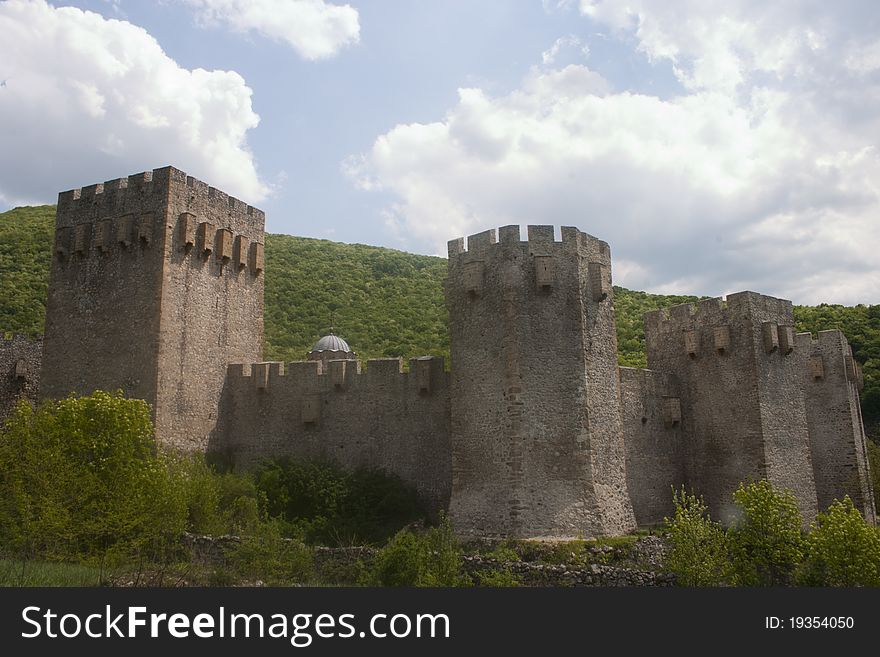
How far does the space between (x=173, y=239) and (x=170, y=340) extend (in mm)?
3012

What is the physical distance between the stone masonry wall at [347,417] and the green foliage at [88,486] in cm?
391

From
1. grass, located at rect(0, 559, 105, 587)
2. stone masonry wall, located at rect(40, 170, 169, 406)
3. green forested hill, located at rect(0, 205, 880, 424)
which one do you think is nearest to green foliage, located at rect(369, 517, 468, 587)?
grass, located at rect(0, 559, 105, 587)

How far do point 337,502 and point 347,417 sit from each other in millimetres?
2848

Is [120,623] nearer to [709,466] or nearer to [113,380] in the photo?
[113,380]

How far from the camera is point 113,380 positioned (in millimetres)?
23391

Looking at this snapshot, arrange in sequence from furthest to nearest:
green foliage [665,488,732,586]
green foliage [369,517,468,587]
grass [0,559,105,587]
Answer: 1. green foliage [665,488,732,586]
2. green foliage [369,517,468,587]
3. grass [0,559,105,587]

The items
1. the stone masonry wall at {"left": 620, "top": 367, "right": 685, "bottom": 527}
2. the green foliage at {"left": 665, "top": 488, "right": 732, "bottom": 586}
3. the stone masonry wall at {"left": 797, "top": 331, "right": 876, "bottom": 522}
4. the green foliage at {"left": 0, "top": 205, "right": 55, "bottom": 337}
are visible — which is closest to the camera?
the green foliage at {"left": 665, "top": 488, "right": 732, "bottom": 586}

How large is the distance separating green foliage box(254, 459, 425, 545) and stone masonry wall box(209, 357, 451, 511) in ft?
2.03

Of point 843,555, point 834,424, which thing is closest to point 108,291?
point 843,555

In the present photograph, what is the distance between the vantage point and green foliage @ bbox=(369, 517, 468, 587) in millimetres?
16328

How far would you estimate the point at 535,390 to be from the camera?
2012 centimetres

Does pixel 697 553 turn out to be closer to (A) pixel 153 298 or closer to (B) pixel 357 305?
(A) pixel 153 298

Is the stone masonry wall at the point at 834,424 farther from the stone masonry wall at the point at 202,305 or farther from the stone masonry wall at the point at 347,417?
the stone masonry wall at the point at 202,305

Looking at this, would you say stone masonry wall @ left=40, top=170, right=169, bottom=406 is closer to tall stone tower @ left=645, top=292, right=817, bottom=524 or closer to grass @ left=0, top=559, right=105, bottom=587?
grass @ left=0, top=559, right=105, bottom=587
